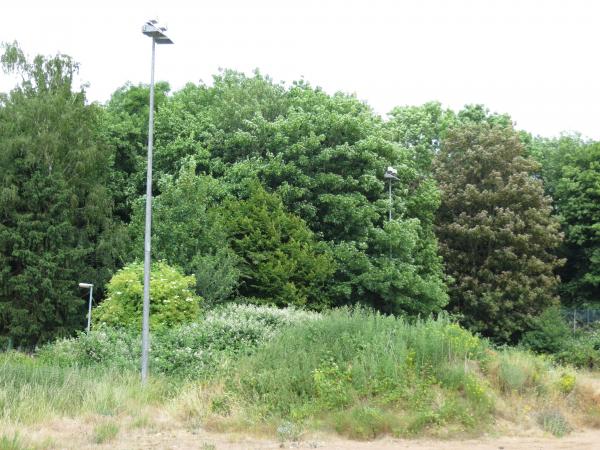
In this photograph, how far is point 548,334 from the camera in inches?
1499

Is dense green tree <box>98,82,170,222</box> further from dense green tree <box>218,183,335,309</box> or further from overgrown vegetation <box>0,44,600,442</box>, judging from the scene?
dense green tree <box>218,183,335,309</box>

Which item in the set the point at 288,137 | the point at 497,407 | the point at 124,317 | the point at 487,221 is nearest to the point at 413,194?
the point at 487,221

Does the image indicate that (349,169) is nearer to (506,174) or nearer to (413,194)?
(413,194)

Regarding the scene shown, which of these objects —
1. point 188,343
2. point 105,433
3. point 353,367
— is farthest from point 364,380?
point 188,343

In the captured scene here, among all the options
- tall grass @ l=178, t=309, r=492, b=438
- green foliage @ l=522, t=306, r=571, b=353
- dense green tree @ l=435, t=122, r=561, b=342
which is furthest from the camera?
dense green tree @ l=435, t=122, r=561, b=342

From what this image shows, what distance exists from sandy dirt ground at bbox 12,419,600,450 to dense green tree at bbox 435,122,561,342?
86.3ft

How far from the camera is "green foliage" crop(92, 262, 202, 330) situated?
23.1 meters

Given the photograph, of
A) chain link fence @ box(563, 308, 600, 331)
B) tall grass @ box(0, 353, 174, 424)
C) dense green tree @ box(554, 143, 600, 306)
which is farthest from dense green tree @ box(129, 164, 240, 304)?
dense green tree @ box(554, 143, 600, 306)

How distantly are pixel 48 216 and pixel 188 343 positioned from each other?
1589 centimetres

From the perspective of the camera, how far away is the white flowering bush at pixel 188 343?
739 inches

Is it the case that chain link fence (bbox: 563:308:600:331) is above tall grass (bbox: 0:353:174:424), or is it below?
below

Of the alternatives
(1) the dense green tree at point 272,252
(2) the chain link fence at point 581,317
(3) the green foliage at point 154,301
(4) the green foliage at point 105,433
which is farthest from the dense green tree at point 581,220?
(4) the green foliage at point 105,433

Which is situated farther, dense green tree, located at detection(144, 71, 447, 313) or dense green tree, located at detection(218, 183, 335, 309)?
dense green tree, located at detection(144, 71, 447, 313)

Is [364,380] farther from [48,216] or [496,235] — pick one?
[496,235]
